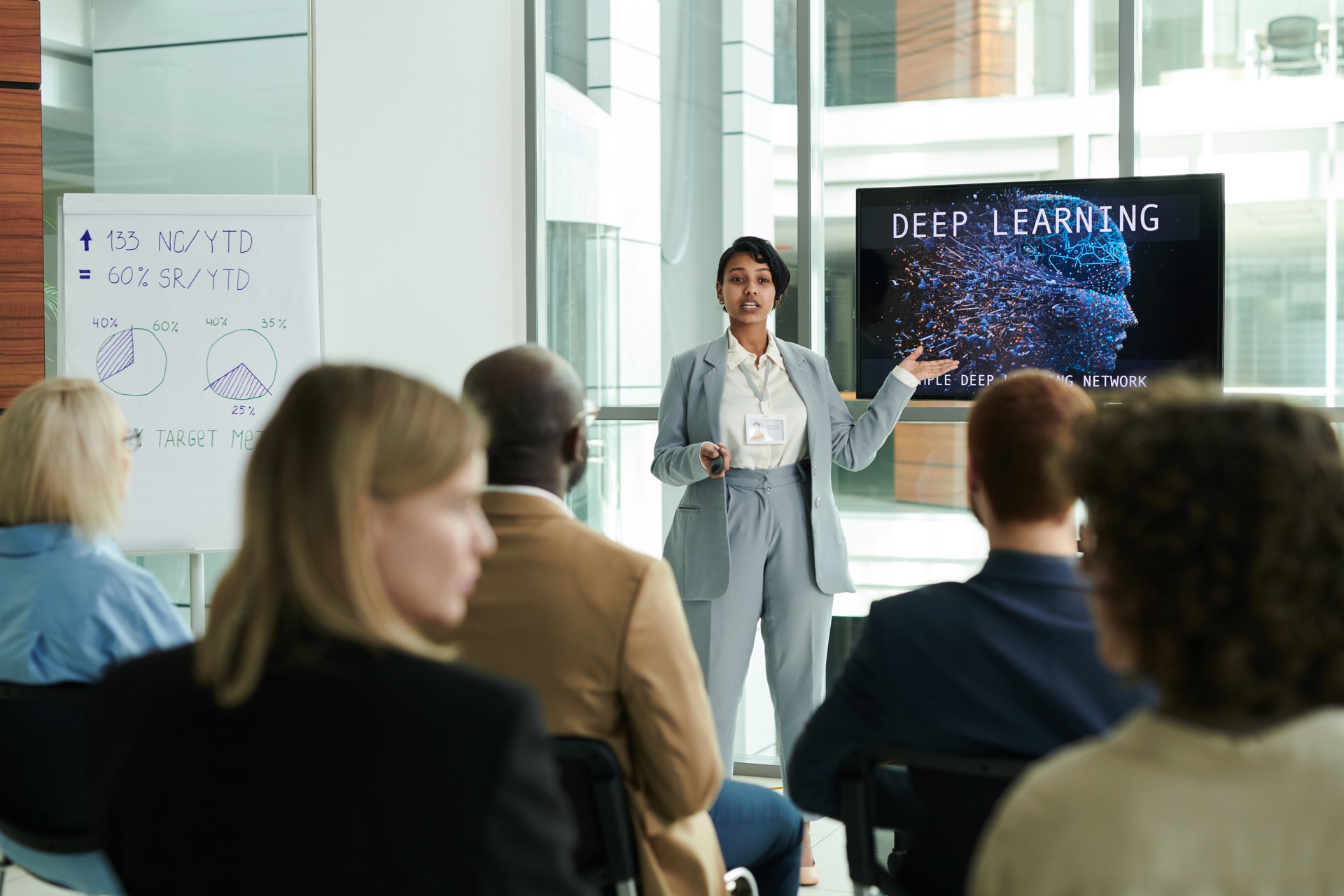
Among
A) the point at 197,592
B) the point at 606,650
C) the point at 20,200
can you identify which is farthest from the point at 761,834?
the point at 20,200

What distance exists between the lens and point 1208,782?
85 centimetres

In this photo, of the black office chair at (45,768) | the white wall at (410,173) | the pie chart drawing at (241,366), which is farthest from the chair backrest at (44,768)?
the white wall at (410,173)

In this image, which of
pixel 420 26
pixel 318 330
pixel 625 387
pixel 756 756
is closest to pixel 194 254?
pixel 318 330

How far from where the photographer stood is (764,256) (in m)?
3.53

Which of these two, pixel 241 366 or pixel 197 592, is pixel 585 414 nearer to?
pixel 241 366

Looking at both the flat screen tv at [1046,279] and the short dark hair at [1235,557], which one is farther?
the flat screen tv at [1046,279]

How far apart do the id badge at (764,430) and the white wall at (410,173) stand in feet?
4.71

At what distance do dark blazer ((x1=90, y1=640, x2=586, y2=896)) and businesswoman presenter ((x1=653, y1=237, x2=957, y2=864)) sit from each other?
2.45 m

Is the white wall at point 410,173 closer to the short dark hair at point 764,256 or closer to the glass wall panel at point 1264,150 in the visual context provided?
the short dark hair at point 764,256

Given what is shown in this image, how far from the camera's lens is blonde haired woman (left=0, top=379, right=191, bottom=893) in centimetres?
197

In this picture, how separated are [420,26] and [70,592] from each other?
10.3ft

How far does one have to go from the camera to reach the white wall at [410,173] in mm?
4539

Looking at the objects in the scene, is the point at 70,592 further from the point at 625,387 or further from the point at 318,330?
the point at 625,387

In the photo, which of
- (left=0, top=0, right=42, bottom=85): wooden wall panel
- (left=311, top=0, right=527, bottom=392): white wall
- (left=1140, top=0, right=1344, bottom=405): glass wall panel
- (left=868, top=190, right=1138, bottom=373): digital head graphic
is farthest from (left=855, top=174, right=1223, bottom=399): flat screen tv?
(left=0, top=0, right=42, bottom=85): wooden wall panel
